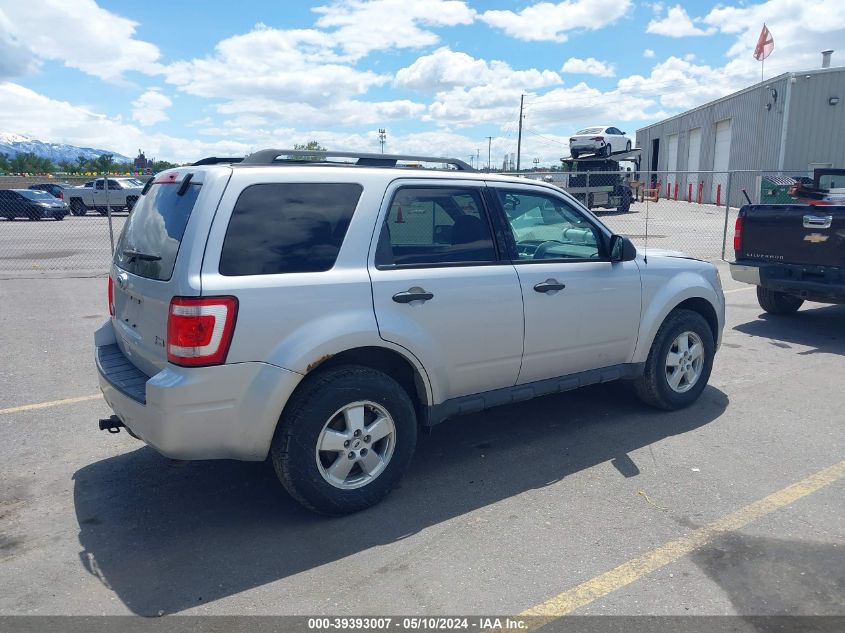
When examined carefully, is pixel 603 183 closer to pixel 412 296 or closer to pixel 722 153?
pixel 722 153

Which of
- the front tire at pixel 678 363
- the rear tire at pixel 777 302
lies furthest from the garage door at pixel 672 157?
the front tire at pixel 678 363

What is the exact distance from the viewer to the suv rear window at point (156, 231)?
3461mm

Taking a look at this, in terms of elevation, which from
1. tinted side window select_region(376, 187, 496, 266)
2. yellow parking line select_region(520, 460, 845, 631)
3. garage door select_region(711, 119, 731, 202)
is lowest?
yellow parking line select_region(520, 460, 845, 631)

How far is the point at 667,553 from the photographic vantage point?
3375 millimetres

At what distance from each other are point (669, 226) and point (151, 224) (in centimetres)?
1833

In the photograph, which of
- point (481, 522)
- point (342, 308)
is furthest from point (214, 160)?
point (481, 522)

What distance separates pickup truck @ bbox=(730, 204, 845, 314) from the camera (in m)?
7.53

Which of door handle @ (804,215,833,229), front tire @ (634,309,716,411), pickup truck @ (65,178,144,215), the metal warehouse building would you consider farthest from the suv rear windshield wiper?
pickup truck @ (65,178,144,215)

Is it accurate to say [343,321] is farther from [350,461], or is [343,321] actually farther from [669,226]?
[669,226]

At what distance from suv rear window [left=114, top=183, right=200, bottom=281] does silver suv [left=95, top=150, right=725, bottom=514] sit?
16mm

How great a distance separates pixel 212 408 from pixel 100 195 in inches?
1284

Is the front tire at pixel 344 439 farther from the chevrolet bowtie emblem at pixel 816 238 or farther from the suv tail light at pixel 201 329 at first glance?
the chevrolet bowtie emblem at pixel 816 238

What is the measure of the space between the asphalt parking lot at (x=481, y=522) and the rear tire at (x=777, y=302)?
3.60m

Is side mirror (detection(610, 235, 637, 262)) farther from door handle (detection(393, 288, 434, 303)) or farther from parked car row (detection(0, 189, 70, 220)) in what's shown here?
parked car row (detection(0, 189, 70, 220))
